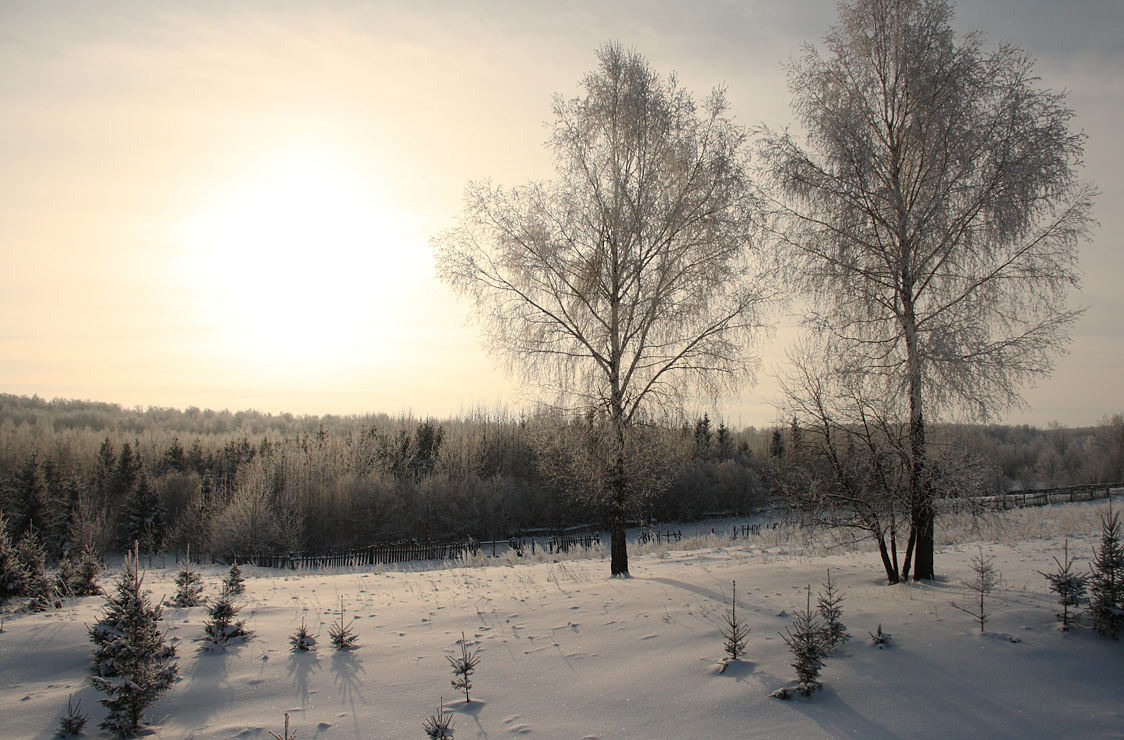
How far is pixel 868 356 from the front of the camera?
907cm

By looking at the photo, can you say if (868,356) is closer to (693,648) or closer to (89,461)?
(693,648)

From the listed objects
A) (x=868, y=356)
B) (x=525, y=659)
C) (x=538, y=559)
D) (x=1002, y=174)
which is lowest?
(x=538, y=559)

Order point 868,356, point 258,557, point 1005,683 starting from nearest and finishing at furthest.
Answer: point 1005,683 → point 868,356 → point 258,557

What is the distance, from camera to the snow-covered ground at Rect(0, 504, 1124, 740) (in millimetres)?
5066

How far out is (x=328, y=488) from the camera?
151 ft

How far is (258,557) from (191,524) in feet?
45.7

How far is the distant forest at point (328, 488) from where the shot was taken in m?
36.7

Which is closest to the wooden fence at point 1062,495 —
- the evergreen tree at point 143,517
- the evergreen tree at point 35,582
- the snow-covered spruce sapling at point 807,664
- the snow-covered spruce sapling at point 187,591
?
the snow-covered spruce sapling at point 807,664

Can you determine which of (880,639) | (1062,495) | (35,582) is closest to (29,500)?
(35,582)

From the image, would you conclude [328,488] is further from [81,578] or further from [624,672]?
[624,672]

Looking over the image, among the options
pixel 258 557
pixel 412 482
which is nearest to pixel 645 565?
pixel 258 557

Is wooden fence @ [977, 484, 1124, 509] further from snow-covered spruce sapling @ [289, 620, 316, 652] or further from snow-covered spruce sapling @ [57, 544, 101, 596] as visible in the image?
snow-covered spruce sapling @ [57, 544, 101, 596]

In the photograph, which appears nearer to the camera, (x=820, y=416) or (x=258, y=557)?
(x=820, y=416)

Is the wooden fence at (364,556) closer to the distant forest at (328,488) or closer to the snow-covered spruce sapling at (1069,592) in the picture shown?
the distant forest at (328,488)
